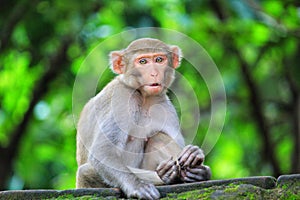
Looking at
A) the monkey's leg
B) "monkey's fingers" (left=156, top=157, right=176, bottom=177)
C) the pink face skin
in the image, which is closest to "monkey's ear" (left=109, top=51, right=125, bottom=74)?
the pink face skin

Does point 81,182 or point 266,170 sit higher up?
point 81,182

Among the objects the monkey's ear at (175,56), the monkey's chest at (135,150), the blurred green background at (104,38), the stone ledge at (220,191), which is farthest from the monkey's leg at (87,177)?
the blurred green background at (104,38)

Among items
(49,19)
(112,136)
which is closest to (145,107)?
(112,136)

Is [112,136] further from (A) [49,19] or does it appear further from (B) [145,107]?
(A) [49,19]

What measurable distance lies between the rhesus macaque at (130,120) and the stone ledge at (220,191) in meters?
1.06

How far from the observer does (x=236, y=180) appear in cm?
498

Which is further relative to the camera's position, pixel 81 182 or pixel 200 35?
pixel 200 35

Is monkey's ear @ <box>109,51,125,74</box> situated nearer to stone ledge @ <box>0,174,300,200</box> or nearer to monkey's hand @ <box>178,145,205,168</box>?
monkey's hand @ <box>178,145,205,168</box>

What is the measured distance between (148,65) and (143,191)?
5.30 feet

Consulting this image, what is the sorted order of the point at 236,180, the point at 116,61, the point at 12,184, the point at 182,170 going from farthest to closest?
the point at 12,184, the point at 116,61, the point at 182,170, the point at 236,180

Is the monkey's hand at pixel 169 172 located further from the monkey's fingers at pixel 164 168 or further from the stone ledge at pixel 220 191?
the stone ledge at pixel 220 191

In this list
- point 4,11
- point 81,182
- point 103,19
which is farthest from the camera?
point 103,19

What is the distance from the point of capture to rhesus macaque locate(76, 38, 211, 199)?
6.49 meters

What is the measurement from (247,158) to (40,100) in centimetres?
441
